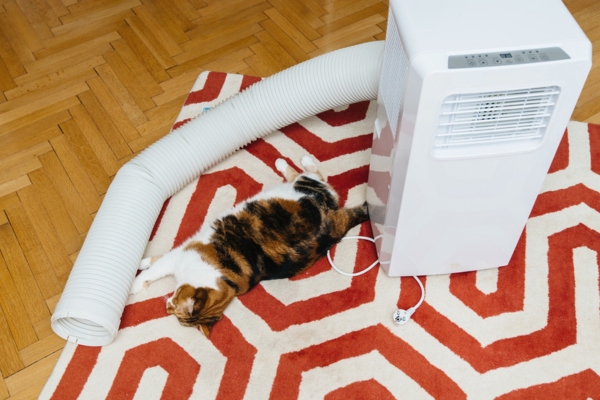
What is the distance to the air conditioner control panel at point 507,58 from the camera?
1143 mm

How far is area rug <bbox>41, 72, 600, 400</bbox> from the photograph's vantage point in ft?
5.10

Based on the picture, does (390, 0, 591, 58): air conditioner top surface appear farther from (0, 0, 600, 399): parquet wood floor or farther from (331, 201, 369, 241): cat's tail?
(0, 0, 600, 399): parquet wood floor

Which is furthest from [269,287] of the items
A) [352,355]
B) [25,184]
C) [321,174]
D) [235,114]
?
[25,184]

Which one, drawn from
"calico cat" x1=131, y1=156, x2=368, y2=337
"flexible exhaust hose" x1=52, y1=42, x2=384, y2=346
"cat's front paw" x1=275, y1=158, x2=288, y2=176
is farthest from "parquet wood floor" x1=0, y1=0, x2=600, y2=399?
"cat's front paw" x1=275, y1=158, x2=288, y2=176

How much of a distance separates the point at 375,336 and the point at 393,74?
0.76 meters

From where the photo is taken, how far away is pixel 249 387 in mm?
1559

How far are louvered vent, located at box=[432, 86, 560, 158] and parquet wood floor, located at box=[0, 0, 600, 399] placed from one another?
40.6 inches

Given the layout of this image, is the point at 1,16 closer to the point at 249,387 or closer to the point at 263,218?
the point at 263,218

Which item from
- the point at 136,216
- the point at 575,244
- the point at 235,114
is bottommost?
the point at 575,244

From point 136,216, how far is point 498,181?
106cm

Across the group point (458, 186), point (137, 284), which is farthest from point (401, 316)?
point (137, 284)

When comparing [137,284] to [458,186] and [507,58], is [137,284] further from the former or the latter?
[507,58]

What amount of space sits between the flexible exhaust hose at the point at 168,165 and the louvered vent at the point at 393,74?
1.29ft

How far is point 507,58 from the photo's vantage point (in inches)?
45.4
